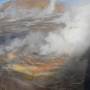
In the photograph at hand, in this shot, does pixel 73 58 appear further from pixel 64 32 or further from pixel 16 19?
pixel 16 19

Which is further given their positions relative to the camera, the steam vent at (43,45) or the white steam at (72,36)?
the white steam at (72,36)

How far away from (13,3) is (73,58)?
205 centimetres

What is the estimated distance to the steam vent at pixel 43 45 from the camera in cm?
399

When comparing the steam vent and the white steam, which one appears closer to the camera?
the steam vent

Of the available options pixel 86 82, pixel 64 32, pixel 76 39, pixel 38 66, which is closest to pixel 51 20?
pixel 64 32

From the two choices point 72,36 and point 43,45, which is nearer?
point 72,36

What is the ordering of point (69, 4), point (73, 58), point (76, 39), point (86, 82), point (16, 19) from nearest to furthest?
point (86, 82), point (73, 58), point (76, 39), point (69, 4), point (16, 19)

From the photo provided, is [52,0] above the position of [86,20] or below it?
above

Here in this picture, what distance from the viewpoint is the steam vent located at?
3.99 meters

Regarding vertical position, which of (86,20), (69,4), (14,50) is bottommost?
(14,50)

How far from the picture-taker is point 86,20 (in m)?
4.50

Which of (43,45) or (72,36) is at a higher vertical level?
(72,36)

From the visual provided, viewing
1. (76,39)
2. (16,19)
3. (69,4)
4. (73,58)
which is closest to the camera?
(73,58)

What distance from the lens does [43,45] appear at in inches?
192
